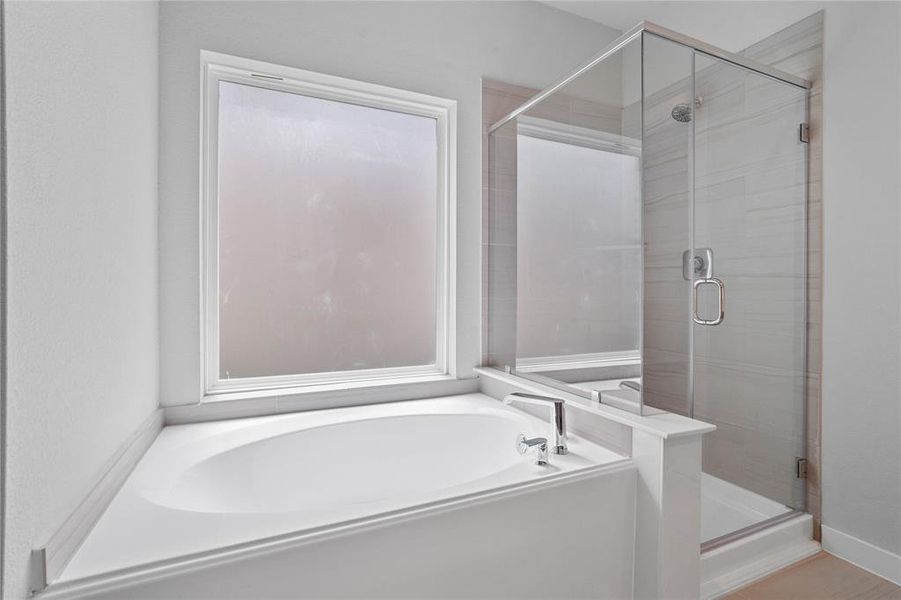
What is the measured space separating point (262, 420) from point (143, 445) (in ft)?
1.37

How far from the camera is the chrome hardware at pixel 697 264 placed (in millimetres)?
1586

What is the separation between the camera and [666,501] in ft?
4.19

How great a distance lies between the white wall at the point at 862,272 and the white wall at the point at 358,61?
3.84 feet

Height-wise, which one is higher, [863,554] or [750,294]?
[750,294]

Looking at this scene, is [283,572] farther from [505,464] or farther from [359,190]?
[359,190]

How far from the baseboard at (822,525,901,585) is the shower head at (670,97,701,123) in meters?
1.74

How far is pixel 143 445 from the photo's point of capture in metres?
1.42

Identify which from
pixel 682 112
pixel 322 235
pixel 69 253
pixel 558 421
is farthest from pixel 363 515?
pixel 682 112

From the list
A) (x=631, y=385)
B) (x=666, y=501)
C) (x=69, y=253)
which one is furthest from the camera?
(x=631, y=385)

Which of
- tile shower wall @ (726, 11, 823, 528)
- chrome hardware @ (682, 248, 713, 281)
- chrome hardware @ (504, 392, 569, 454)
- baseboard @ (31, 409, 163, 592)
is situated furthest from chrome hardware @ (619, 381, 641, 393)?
baseboard @ (31, 409, 163, 592)

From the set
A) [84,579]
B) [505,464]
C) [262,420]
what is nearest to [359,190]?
[262,420]

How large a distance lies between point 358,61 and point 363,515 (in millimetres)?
1844

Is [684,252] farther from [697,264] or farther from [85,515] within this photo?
[85,515]

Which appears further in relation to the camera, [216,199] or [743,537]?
[216,199]
